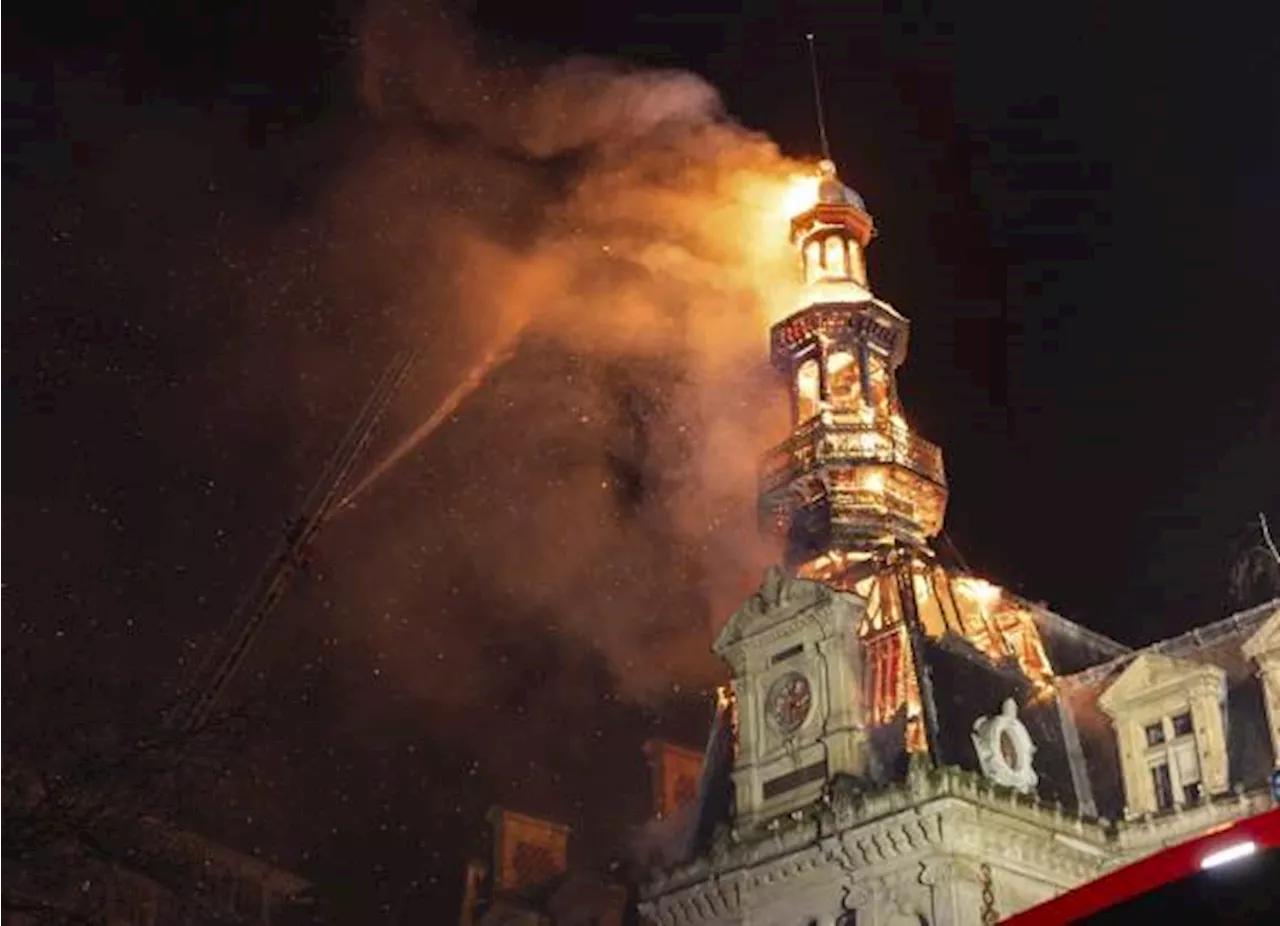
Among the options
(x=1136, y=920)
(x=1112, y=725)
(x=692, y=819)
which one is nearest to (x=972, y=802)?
(x=1112, y=725)

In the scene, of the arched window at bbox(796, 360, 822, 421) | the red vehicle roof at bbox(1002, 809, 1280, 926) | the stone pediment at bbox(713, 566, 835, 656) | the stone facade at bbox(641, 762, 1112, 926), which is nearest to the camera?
the red vehicle roof at bbox(1002, 809, 1280, 926)

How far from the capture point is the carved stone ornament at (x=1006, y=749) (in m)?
Answer: 32.6

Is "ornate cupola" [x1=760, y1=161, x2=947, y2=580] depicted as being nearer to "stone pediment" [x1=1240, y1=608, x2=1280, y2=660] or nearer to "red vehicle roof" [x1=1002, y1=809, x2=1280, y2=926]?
"stone pediment" [x1=1240, y1=608, x2=1280, y2=660]

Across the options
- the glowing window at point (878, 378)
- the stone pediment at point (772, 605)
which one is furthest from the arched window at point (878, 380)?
the stone pediment at point (772, 605)

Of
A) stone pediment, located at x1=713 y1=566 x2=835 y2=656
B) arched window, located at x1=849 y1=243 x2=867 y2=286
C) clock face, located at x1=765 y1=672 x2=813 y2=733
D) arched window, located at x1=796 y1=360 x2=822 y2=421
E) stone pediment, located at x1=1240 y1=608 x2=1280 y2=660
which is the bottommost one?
stone pediment, located at x1=1240 y1=608 x2=1280 y2=660

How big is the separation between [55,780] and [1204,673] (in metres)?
22.7

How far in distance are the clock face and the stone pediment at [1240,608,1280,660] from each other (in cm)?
869

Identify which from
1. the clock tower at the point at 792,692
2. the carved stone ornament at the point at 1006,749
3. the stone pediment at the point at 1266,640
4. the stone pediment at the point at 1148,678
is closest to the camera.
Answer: the stone pediment at the point at 1266,640

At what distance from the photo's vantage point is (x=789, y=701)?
3453 centimetres

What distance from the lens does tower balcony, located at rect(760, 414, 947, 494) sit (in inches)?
1583

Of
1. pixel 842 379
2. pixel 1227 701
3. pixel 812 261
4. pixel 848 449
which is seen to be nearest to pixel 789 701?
pixel 848 449

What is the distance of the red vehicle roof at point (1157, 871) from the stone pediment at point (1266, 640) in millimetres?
24507

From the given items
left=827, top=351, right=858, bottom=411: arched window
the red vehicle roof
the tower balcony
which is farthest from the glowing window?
the red vehicle roof

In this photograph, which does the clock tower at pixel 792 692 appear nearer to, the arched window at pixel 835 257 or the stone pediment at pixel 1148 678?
the stone pediment at pixel 1148 678
